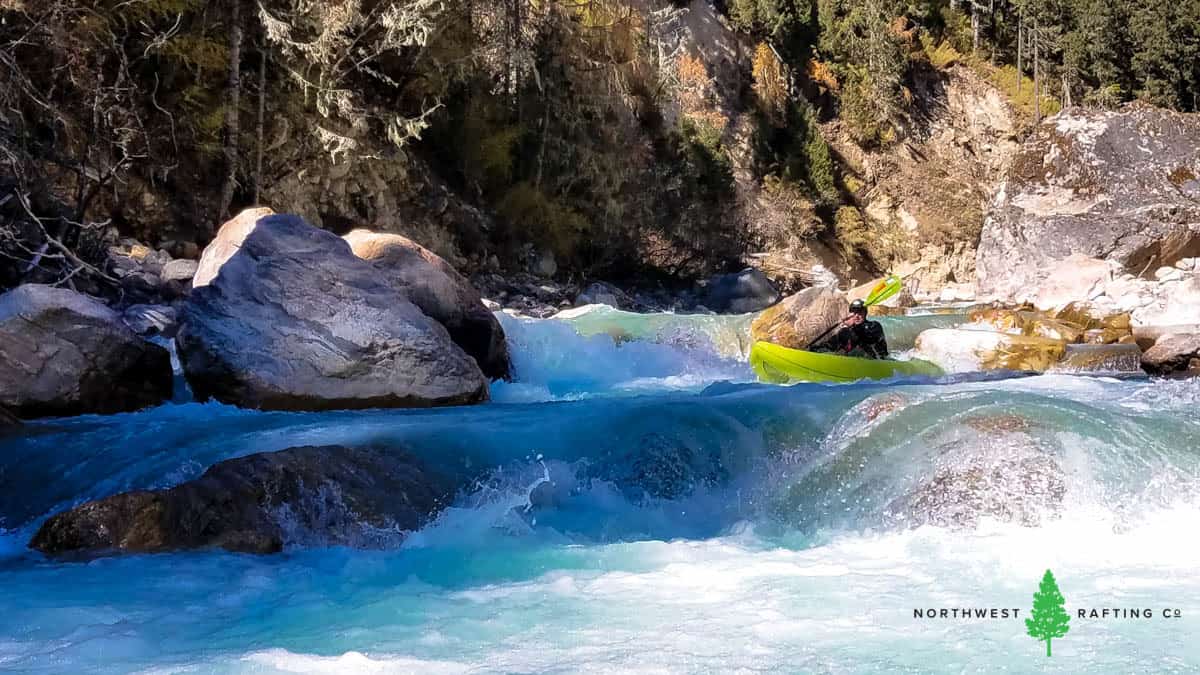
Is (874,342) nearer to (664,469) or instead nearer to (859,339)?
(859,339)

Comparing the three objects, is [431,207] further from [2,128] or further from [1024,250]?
[1024,250]

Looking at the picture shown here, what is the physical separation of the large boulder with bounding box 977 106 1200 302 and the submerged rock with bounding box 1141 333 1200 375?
5696mm

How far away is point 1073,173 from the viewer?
1719 centimetres

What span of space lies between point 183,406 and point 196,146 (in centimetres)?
698

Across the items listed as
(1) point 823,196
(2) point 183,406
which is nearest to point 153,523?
(2) point 183,406

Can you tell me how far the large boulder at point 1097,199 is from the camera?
15242 millimetres

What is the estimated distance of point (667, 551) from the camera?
4.38 meters

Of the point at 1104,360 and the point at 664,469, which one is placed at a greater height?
the point at 1104,360

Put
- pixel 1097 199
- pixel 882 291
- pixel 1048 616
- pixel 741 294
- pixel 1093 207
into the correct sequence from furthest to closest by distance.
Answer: pixel 741 294, pixel 1097 199, pixel 1093 207, pixel 882 291, pixel 1048 616

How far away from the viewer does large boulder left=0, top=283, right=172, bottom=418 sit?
6.57 metres

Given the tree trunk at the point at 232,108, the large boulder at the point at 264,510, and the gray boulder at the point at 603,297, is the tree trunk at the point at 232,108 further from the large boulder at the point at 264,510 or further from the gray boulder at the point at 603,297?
the large boulder at the point at 264,510

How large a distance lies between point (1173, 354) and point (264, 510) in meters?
8.58

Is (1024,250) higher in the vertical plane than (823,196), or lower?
lower

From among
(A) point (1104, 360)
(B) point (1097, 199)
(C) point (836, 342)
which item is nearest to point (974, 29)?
(B) point (1097, 199)
